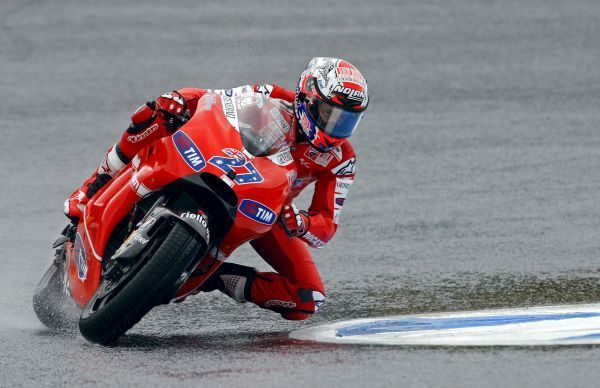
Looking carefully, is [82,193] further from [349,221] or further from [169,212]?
[349,221]

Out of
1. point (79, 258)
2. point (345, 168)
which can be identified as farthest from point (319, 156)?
point (79, 258)


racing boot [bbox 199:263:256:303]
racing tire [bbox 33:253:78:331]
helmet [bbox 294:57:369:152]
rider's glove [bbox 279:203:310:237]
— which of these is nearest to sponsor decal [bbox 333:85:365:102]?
helmet [bbox 294:57:369:152]

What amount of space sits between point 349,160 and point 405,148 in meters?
3.72

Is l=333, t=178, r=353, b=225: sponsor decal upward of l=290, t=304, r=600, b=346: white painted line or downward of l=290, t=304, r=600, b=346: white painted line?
upward

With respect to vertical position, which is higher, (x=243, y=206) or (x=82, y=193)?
(x=243, y=206)

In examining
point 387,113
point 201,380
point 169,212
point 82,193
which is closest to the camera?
point 201,380

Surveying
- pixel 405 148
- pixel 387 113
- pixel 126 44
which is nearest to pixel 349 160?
pixel 405 148

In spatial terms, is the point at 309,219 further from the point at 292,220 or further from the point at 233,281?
the point at 233,281

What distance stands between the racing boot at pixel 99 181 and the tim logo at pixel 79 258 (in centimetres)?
23

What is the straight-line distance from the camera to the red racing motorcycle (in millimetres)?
6020

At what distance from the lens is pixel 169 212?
6.12m

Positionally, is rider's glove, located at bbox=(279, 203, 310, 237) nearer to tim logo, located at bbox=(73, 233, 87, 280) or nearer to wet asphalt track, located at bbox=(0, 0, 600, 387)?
wet asphalt track, located at bbox=(0, 0, 600, 387)

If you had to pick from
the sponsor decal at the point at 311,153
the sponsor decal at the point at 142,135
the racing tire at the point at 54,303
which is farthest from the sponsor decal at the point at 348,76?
the racing tire at the point at 54,303

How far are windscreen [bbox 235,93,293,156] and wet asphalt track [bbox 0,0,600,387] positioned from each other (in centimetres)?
108
